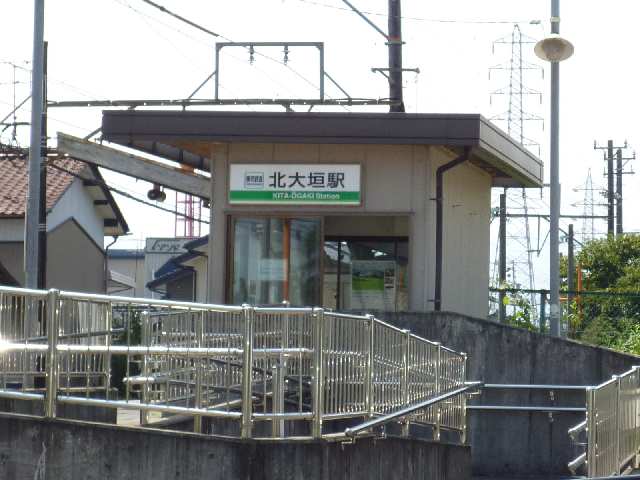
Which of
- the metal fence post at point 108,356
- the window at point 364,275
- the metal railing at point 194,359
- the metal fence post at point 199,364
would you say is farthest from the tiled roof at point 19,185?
the metal fence post at point 108,356

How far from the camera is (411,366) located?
44.1ft

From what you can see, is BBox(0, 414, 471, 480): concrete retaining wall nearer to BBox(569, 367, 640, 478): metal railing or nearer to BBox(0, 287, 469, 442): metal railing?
BBox(0, 287, 469, 442): metal railing

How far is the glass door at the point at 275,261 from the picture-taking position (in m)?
20.6

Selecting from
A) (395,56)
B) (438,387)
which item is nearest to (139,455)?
(438,387)

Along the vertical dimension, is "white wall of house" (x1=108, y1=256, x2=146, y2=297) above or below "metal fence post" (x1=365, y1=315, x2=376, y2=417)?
above

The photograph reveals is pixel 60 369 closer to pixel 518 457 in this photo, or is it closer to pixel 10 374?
pixel 10 374

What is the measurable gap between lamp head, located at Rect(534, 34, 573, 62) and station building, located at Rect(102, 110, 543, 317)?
4.45 feet

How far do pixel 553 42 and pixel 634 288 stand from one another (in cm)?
3356

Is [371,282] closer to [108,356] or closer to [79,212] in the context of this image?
[108,356]

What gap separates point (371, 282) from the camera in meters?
21.7

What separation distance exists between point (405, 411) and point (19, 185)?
2895 centimetres

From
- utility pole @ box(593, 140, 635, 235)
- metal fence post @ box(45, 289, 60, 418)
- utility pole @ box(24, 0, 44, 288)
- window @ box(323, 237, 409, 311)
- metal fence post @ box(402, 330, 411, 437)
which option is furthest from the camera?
utility pole @ box(593, 140, 635, 235)

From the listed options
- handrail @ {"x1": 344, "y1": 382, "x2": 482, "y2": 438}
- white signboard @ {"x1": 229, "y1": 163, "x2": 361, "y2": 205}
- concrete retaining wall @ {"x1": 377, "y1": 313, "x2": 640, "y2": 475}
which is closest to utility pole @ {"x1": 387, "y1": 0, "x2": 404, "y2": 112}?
white signboard @ {"x1": 229, "y1": 163, "x2": 361, "y2": 205}

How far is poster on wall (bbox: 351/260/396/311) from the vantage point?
70.7ft
